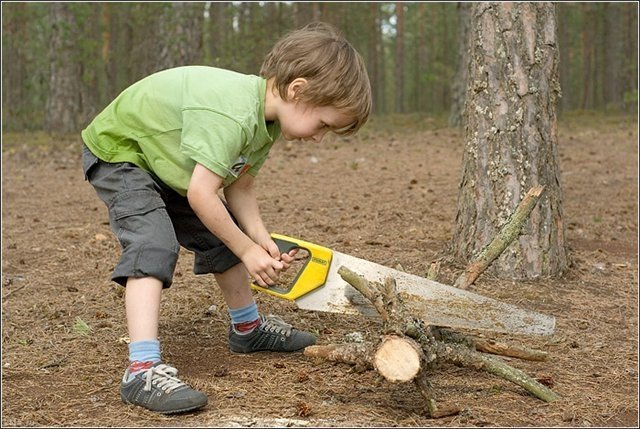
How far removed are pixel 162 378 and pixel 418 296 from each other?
1.18 metres

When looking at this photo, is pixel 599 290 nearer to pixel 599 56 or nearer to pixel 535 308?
pixel 535 308

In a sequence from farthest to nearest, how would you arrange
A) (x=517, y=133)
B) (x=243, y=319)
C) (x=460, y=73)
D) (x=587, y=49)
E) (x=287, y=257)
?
(x=587, y=49)
(x=460, y=73)
(x=517, y=133)
(x=243, y=319)
(x=287, y=257)

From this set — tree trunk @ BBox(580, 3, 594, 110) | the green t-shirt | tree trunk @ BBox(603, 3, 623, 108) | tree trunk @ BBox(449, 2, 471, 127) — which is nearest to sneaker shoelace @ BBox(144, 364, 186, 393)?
the green t-shirt

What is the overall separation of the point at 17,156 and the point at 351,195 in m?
6.51

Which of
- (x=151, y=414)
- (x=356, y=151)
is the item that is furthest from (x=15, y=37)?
(x=151, y=414)

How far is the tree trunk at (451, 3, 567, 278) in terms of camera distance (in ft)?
16.7

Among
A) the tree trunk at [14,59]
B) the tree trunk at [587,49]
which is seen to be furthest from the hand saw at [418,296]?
the tree trunk at [587,49]

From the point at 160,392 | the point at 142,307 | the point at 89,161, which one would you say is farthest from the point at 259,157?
the point at 160,392

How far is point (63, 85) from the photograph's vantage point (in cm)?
1703

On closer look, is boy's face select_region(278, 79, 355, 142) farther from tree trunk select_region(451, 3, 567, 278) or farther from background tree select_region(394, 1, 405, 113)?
background tree select_region(394, 1, 405, 113)

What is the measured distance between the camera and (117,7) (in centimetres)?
2323

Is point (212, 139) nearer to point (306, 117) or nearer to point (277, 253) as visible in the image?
point (306, 117)

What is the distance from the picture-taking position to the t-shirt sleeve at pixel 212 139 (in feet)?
10.3

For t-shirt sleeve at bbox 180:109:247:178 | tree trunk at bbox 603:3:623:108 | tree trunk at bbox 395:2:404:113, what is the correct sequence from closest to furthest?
t-shirt sleeve at bbox 180:109:247:178
tree trunk at bbox 395:2:404:113
tree trunk at bbox 603:3:623:108
